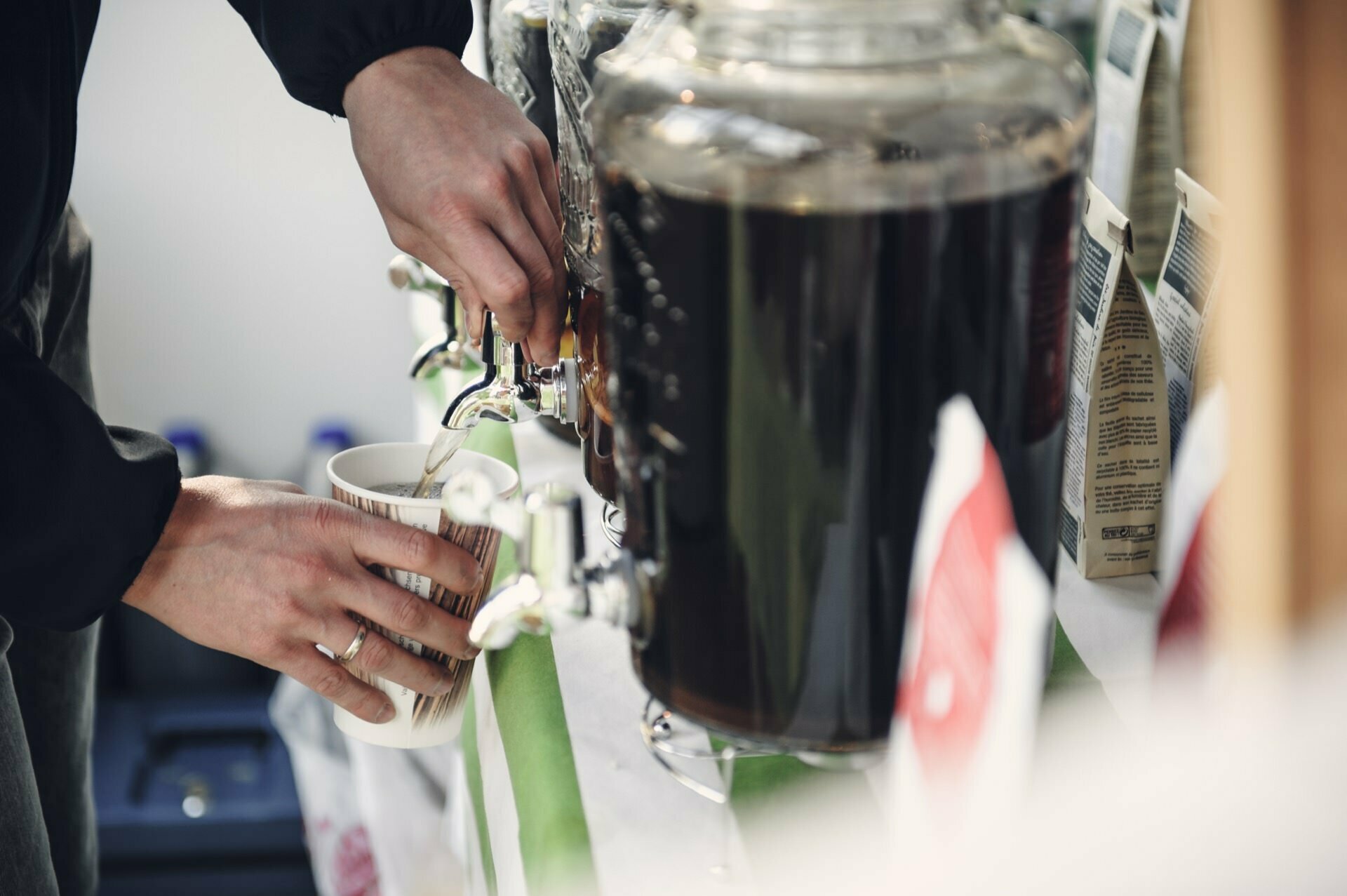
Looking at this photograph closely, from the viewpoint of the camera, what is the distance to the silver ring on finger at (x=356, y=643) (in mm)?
625

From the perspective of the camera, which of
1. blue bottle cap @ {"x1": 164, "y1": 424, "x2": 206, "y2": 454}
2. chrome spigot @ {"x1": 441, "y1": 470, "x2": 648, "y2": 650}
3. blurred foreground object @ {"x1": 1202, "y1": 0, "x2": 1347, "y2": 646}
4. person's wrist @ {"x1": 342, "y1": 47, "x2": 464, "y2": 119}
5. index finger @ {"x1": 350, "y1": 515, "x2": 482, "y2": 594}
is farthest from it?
blue bottle cap @ {"x1": 164, "y1": 424, "x2": 206, "y2": 454}

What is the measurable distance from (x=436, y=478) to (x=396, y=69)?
0.26 meters

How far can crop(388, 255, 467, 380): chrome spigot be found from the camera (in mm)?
805

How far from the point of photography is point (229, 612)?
669 millimetres

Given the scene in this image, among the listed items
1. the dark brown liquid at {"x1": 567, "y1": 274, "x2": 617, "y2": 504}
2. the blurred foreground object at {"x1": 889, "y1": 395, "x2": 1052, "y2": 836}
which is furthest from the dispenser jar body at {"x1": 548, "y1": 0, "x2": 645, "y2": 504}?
the blurred foreground object at {"x1": 889, "y1": 395, "x2": 1052, "y2": 836}

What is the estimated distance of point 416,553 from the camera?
0.60m

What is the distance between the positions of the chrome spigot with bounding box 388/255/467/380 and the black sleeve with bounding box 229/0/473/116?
11 cm

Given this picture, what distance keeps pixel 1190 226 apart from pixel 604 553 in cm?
36

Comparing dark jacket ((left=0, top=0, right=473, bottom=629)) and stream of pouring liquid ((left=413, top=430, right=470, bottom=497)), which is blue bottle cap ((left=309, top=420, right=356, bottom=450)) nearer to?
dark jacket ((left=0, top=0, right=473, bottom=629))

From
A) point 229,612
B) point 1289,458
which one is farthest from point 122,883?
point 1289,458

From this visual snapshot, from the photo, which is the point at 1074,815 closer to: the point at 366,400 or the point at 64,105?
the point at 64,105

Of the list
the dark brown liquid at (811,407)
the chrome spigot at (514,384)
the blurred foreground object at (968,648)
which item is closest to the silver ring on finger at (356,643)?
the chrome spigot at (514,384)

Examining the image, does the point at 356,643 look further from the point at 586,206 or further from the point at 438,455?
the point at 586,206

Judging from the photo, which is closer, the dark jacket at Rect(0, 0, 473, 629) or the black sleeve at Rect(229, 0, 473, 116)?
the dark jacket at Rect(0, 0, 473, 629)
